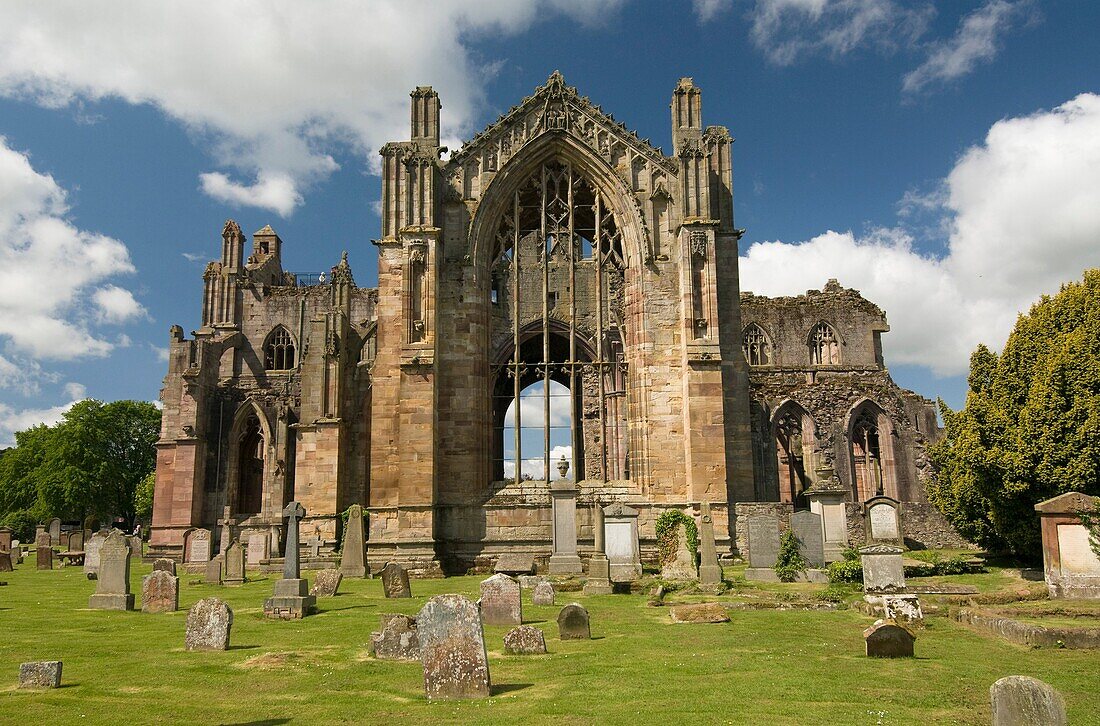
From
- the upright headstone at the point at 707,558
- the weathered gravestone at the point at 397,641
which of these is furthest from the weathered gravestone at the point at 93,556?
the weathered gravestone at the point at 397,641

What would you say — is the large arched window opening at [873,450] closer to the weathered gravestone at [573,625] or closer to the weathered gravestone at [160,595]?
the weathered gravestone at [573,625]

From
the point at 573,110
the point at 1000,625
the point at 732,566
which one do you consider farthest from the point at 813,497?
the point at 573,110

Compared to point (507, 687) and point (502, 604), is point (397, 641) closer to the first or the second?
point (507, 687)

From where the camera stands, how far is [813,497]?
70.3 ft

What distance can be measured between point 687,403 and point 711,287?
3.23 m

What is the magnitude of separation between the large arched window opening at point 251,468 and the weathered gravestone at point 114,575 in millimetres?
22498

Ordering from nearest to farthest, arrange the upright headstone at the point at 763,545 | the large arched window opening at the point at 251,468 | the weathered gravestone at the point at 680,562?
the upright headstone at the point at 763,545 → the weathered gravestone at the point at 680,562 → the large arched window opening at the point at 251,468

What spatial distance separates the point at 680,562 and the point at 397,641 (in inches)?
450

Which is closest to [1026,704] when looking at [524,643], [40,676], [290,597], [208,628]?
[524,643]

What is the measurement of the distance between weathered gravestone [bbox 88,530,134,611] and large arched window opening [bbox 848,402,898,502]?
3130cm

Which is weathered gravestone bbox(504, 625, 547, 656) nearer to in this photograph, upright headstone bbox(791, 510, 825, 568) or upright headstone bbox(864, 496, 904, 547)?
upright headstone bbox(791, 510, 825, 568)

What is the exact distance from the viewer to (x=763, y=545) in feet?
59.9

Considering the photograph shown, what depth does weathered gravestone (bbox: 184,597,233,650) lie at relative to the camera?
34.0ft

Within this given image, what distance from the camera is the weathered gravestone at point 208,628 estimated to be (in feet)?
34.0
